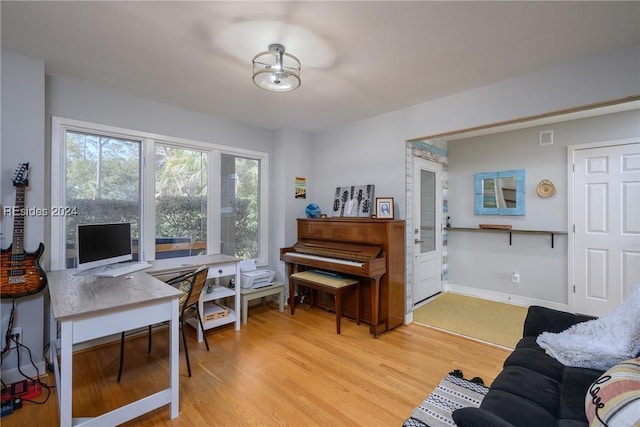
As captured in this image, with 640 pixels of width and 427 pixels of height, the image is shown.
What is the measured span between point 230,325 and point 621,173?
481cm

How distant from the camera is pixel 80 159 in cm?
277

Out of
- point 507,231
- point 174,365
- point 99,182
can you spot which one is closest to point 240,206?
point 99,182

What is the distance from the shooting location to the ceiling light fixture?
6.63 ft

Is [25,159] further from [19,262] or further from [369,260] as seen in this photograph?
[369,260]

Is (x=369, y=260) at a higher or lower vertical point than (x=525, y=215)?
lower

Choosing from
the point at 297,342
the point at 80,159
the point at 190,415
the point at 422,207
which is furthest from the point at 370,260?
the point at 80,159

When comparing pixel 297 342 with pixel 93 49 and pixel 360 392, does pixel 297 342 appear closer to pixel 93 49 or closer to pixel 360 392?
pixel 360 392

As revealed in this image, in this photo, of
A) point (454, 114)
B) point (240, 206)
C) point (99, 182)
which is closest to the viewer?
point (99, 182)

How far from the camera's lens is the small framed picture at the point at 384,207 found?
3.39m

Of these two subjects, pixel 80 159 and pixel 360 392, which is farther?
pixel 80 159

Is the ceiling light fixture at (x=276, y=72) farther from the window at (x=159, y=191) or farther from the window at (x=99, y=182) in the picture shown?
the window at (x=99, y=182)

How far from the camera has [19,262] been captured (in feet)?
7.11

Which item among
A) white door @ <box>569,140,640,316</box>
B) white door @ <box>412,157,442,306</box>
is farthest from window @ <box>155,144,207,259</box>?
white door @ <box>569,140,640,316</box>

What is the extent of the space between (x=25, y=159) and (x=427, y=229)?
14.7 ft
